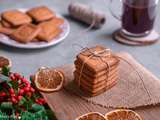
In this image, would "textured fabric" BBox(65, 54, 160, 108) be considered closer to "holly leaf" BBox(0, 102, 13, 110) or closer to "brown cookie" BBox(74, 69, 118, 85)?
"brown cookie" BBox(74, 69, 118, 85)

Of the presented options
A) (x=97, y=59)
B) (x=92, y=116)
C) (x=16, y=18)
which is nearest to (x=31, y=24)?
(x=16, y=18)

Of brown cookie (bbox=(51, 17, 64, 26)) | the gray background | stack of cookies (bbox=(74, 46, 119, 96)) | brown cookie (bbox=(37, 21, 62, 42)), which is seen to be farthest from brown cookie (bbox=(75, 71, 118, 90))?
brown cookie (bbox=(51, 17, 64, 26))

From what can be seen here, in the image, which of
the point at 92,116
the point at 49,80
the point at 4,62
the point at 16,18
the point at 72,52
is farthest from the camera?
the point at 16,18

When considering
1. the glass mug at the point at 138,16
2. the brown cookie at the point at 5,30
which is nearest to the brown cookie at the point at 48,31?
the brown cookie at the point at 5,30

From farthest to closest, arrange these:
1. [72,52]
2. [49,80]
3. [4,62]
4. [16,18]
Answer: [16,18] < [72,52] < [4,62] < [49,80]

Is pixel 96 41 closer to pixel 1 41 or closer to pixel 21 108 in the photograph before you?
pixel 1 41

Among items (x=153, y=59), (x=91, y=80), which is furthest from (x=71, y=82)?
(x=153, y=59)

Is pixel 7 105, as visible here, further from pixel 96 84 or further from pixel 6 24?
pixel 6 24
